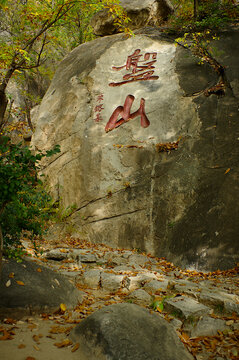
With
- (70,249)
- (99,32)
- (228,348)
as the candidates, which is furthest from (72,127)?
(228,348)

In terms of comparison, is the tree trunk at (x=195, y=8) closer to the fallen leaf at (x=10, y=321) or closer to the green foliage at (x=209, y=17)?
the green foliage at (x=209, y=17)

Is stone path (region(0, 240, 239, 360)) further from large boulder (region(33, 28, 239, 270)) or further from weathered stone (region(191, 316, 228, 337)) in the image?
large boulder (region(33, 28, 239, 270))

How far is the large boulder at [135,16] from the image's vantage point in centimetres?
1023

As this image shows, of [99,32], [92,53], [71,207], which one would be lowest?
[71,207]

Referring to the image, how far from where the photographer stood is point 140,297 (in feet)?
12.9

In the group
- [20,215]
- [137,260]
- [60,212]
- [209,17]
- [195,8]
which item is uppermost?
[195,8]

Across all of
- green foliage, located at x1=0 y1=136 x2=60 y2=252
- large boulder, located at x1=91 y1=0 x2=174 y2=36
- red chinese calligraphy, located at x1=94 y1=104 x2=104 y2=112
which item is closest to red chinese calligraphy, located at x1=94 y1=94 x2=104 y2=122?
red chinese calligraphy, located at x1=94 y1=104 x2=104 y2=112

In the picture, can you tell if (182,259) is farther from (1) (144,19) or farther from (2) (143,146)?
(1) (144,19)

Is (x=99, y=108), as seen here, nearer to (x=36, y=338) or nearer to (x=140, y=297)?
(x=140, y=297)

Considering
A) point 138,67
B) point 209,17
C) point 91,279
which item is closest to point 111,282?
point 91,279

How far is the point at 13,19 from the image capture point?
12570 millimetres

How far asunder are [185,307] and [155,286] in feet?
2.89

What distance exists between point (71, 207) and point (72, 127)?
8.49ft

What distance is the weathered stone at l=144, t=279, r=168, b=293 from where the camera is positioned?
413cm
